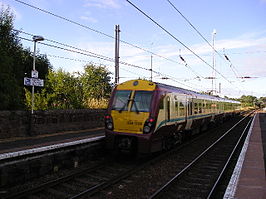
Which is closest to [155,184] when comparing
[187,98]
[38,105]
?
[187,98]

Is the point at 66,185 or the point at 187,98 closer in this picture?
the point at 66,185

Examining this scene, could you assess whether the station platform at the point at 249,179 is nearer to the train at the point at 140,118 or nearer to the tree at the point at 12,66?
the train at the point at 140,118

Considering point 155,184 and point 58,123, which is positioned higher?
point 58,123

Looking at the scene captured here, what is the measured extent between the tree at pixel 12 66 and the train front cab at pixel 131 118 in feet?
25.1

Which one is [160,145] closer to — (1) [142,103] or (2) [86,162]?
(1) [142,103]

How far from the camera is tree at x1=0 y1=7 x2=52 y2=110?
13.8m

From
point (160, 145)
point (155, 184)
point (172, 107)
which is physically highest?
point (172, 107)

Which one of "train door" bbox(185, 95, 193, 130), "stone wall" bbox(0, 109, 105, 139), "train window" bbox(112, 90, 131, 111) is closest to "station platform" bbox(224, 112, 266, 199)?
"train door" bbox(185, 95, 193, 130)

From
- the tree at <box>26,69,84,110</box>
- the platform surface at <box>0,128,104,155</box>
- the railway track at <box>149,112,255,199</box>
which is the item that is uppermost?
the tree at <box>26,69,84,110</box>

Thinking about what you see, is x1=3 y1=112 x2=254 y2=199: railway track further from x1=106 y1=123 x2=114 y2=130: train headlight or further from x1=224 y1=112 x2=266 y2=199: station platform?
x1=106 y1=123 x2=114 y2=130: train headlight

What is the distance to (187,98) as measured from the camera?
12609 millimetres

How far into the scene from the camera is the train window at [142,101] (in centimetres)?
868

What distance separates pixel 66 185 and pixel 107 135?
274cm

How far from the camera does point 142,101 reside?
8.84 meters
